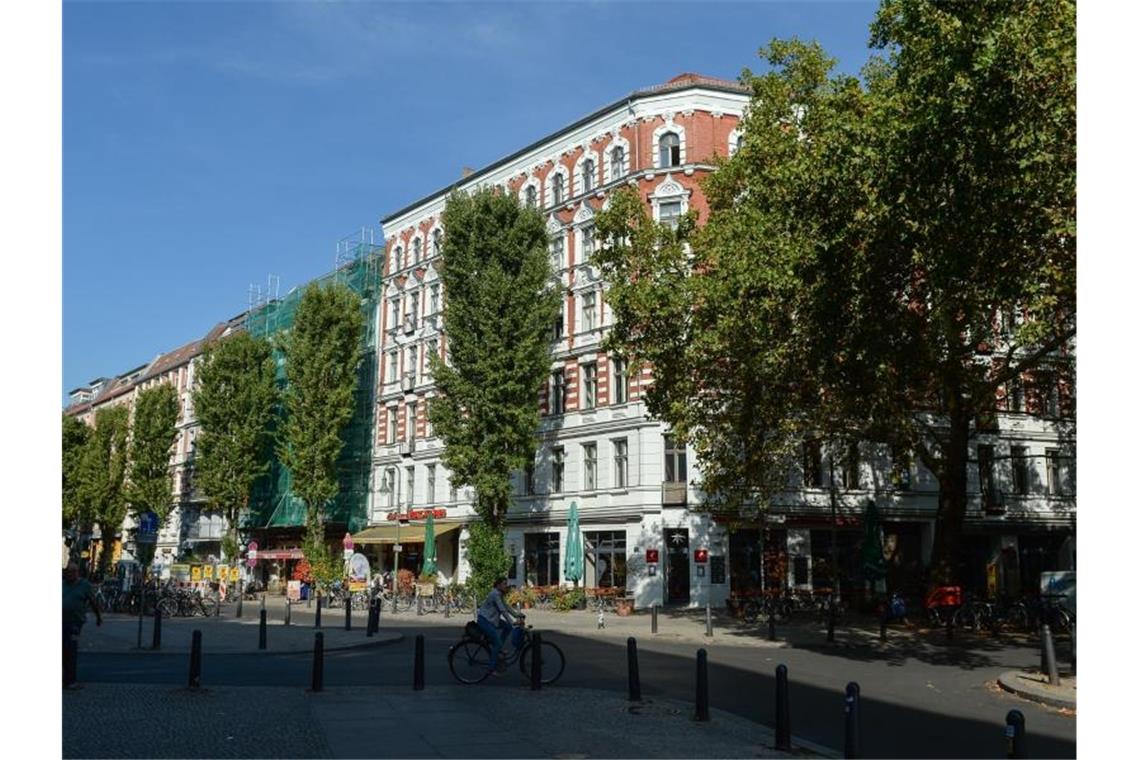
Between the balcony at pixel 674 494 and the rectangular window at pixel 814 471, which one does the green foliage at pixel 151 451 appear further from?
the rectangular window at pixel 814 471

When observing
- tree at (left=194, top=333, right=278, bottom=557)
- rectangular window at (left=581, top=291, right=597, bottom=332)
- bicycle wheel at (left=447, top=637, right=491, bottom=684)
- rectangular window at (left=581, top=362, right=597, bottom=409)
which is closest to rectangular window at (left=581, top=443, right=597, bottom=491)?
rectangular window at (left=581, top=362, right=597, bottom=409)

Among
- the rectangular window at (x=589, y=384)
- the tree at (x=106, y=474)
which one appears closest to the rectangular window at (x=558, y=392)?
the rectangular window at (x=589, y=384)

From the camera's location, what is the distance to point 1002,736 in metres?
11.8

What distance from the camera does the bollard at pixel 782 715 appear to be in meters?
10.4

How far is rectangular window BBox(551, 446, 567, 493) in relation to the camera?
42688 millimetres

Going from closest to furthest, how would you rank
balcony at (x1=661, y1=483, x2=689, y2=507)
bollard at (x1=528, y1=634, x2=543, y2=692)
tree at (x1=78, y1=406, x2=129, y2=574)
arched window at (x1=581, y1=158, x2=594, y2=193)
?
bollard at (x1=528, y1=634, x2=543, y2=692) < balcony at (x1=661, y1=483, x2=689, y2=507) < arched window at (x1=581, y1=158, x2=594, y2=193) < tree at (x1=78, y1=406, x2=129, y2=574)

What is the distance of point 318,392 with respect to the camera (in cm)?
5109

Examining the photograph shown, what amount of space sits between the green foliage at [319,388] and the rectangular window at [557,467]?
13.4 m

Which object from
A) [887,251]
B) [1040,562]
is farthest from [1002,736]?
[1040,562]

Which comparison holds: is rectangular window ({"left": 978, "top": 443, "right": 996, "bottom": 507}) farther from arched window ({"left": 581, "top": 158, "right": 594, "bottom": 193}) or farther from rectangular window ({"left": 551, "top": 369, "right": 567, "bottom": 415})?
arched window ({"left": 581, "top": 158, "right": 594, "bottom": 193})

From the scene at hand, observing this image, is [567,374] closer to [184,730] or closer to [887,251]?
[887,251]

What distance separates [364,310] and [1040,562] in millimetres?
37936

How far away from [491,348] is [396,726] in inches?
1141

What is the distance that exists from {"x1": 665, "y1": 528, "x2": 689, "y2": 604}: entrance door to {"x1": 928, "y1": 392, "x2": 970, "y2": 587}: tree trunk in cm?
1110
